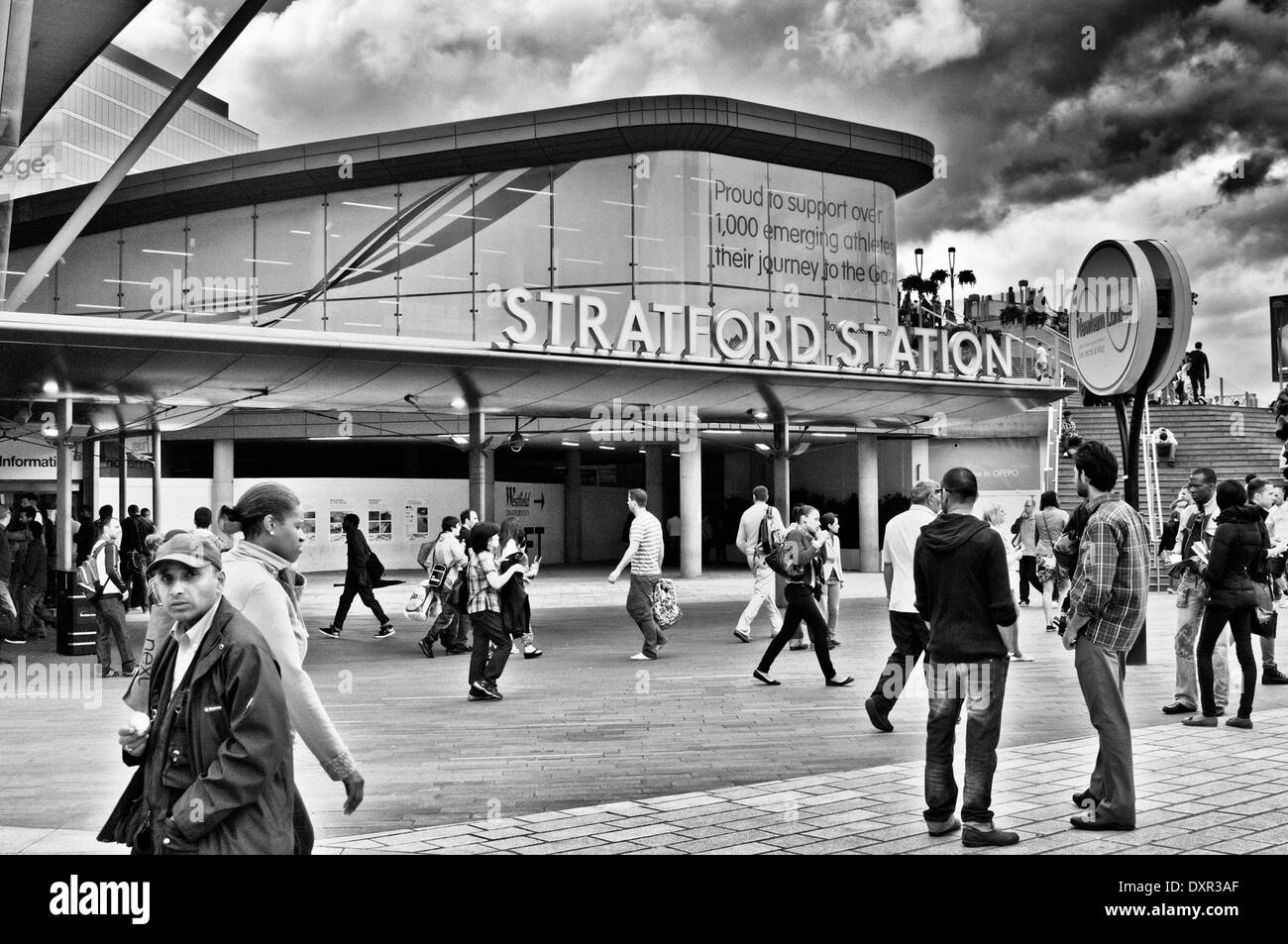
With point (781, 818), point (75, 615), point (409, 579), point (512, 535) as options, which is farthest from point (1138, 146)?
point (409, 579)

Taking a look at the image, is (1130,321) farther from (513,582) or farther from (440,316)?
(440,316)

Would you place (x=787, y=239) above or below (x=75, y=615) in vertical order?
above

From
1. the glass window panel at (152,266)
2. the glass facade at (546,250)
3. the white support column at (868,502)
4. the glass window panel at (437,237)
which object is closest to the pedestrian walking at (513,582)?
the glass facade at (546,250)

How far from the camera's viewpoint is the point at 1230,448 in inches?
1105

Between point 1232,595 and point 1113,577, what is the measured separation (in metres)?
3.10

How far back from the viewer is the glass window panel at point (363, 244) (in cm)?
3025

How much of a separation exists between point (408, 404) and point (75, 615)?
6290 mm

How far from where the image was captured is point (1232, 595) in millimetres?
8547

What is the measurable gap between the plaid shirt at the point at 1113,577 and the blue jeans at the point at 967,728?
57 centimetres

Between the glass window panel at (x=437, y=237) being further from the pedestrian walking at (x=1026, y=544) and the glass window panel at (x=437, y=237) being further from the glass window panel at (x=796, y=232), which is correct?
the pedestrian walking at (x=1026, y=544)

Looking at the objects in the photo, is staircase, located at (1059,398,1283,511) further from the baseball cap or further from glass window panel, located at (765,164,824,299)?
the baseball cap

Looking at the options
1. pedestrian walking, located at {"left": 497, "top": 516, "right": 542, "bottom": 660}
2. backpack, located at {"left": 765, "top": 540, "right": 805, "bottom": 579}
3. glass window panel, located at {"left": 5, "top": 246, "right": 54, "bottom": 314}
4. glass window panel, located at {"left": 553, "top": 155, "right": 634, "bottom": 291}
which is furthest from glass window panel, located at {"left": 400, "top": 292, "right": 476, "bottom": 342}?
backpack, located at {"left": 765, "top": 540, "right": 805, "bottom": 579}

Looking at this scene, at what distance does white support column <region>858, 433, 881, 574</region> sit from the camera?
32281 millimetres
